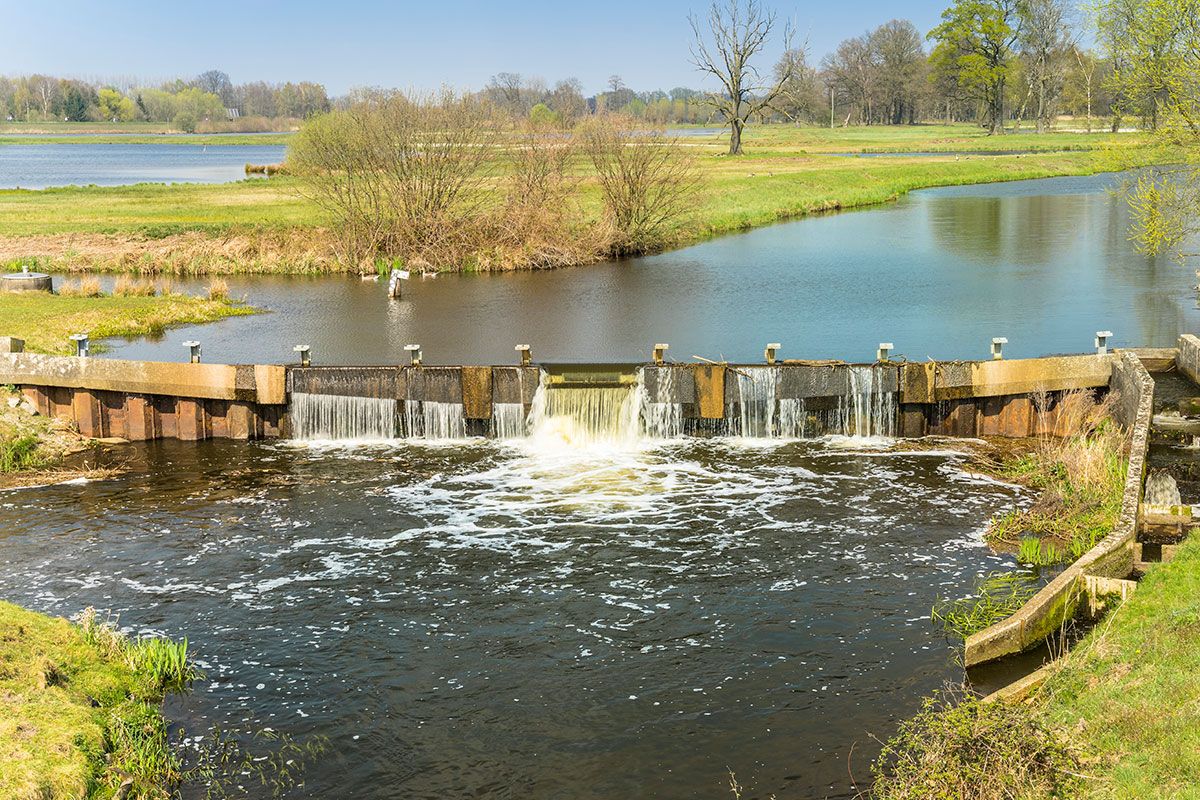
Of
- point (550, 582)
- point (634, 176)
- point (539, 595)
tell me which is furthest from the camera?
point (634, 176)

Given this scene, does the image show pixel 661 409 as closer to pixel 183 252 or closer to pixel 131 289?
pixel 131 289

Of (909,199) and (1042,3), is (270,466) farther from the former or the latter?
(1042,3)

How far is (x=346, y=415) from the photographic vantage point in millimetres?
28188

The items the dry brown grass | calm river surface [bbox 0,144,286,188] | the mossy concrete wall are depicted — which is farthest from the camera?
calm river surface [bbox 0,144,286,188]

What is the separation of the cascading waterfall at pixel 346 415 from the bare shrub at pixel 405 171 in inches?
1019

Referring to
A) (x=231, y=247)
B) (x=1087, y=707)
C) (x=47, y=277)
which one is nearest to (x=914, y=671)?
(x=1087, y=707)

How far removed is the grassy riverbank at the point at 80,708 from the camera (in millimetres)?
11469

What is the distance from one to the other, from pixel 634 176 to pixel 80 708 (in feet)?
154

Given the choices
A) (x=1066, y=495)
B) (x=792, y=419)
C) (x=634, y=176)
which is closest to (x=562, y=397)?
(x=792, y=419)

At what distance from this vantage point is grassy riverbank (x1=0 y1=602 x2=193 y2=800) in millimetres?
11469

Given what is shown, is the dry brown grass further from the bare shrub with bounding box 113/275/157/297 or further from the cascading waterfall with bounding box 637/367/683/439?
the cascading waterfall with bounding box 637/367/683/439

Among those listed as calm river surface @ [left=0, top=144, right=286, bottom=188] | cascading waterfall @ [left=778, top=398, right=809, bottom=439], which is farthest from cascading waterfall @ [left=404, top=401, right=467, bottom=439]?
calm river surface @ [left=0, top=144, right=286, bottom=188]

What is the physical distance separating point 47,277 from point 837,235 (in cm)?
3903

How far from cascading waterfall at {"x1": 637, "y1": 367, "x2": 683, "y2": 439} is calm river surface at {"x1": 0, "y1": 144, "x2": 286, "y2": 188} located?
266 ft
